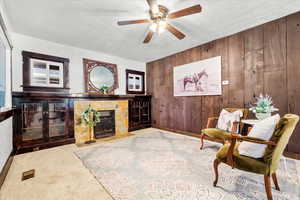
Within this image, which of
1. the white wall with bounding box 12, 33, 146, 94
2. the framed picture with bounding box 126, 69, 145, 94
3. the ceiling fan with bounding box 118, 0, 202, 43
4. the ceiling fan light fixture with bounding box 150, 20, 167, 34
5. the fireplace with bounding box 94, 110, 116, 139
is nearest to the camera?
the ceiling fan with bounding box 118, 0, 202, 43

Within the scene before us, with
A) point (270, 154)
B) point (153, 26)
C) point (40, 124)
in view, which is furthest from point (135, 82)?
point (270, 154)

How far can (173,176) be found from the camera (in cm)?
185

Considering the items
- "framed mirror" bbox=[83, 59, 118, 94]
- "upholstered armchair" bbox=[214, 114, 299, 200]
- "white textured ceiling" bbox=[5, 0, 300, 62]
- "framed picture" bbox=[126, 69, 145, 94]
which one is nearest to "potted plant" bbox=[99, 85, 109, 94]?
"framed mirror" bbox=[83, 59, 118, 94]

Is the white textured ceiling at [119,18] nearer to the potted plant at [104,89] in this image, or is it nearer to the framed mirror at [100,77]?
the framed mirror at [100,77]

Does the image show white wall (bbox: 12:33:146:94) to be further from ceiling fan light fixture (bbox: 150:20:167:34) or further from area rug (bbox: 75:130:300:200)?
ceiling fan light fixture (bbox: 150:20:167:34)

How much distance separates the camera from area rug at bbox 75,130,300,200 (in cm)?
150

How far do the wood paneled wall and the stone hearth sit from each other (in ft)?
5.29

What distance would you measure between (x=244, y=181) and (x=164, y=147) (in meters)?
1.56

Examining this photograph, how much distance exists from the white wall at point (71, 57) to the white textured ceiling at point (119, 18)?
0.20 meters

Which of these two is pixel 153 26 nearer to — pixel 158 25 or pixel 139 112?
pixel 158 25

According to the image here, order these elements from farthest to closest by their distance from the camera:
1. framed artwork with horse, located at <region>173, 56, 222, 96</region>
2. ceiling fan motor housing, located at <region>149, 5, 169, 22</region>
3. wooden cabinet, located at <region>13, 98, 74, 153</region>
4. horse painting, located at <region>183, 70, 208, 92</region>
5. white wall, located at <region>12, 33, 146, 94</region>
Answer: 1. horse painting, located at <region>183, 70, 208, 92</region>
2. framed artwork with horse, located at <region>173, 56, 222, 96</region>
3. white wall, located at <region>12, 33, 146, 94</region>
4. wooden cabinet, located at <region>13, 98, 74, 153</region>
5. ceiling fan motor housing, located at <region>149, 5, 169, 22</region>

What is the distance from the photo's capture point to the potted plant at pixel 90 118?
3414mm

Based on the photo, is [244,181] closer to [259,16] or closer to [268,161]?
[268,161]

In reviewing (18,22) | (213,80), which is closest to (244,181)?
(213,80)
